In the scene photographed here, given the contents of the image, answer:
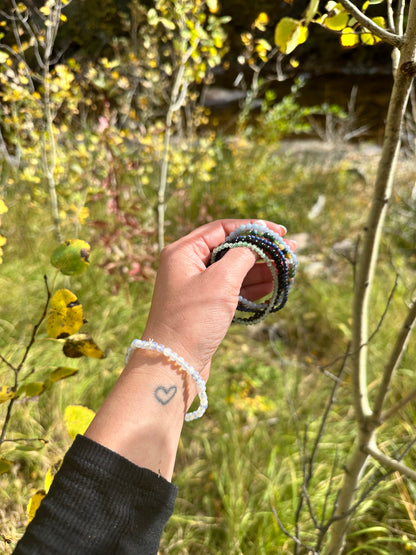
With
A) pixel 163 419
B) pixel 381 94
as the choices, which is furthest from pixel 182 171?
pixel 381 94

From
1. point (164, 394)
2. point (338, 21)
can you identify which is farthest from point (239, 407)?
point (338, 21)

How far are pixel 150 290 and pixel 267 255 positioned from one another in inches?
76.2

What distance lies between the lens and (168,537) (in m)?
1.70

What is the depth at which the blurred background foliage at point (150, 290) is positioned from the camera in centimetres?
173

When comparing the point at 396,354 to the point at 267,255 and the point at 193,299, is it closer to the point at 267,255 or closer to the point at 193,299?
the point at 267,255

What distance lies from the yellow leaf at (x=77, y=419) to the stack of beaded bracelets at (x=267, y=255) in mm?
552

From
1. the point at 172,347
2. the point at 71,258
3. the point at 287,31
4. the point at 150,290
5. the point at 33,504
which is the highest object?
the point at 287,31

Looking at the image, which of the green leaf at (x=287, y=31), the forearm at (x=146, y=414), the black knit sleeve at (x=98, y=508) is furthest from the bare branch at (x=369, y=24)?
the black knit sleeve at (x=98, y=508)

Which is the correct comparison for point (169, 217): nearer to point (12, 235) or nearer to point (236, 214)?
point (236, 214)

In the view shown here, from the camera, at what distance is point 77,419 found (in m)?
0.79

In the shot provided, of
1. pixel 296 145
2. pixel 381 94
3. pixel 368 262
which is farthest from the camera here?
pixel 381 94

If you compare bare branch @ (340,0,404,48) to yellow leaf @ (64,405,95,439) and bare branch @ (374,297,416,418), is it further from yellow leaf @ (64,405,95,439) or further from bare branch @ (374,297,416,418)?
yellow leaf @ (64,405,95,439)

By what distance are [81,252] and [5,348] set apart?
5.23 ft

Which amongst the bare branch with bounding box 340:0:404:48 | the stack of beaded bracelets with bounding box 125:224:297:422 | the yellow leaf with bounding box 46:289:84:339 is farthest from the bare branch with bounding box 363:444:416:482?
the bare branch with bounding box 340:0:404:48
